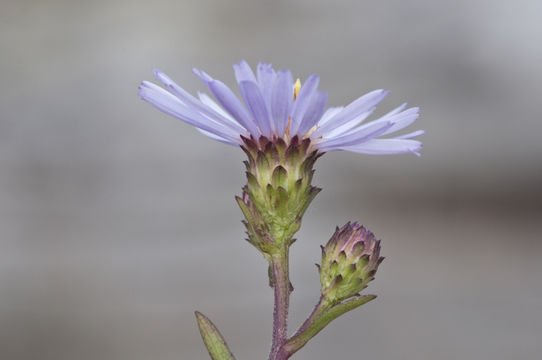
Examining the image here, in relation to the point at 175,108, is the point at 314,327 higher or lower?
lower

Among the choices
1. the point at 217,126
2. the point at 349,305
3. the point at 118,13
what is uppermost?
the point at 118,13

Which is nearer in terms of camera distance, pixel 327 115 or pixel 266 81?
pixel 266 81

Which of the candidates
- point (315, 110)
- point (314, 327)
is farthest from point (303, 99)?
point (314, 327)

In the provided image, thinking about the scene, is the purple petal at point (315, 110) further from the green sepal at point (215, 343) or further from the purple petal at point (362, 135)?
the green sepal at point (215, 343)

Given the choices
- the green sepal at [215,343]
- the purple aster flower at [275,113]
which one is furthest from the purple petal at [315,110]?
the green sepal at [215,343]

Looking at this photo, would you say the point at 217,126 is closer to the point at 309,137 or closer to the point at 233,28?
the point at 309,137

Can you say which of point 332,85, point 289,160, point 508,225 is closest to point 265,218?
point 289,160

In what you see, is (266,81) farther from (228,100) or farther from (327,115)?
(327,115)
